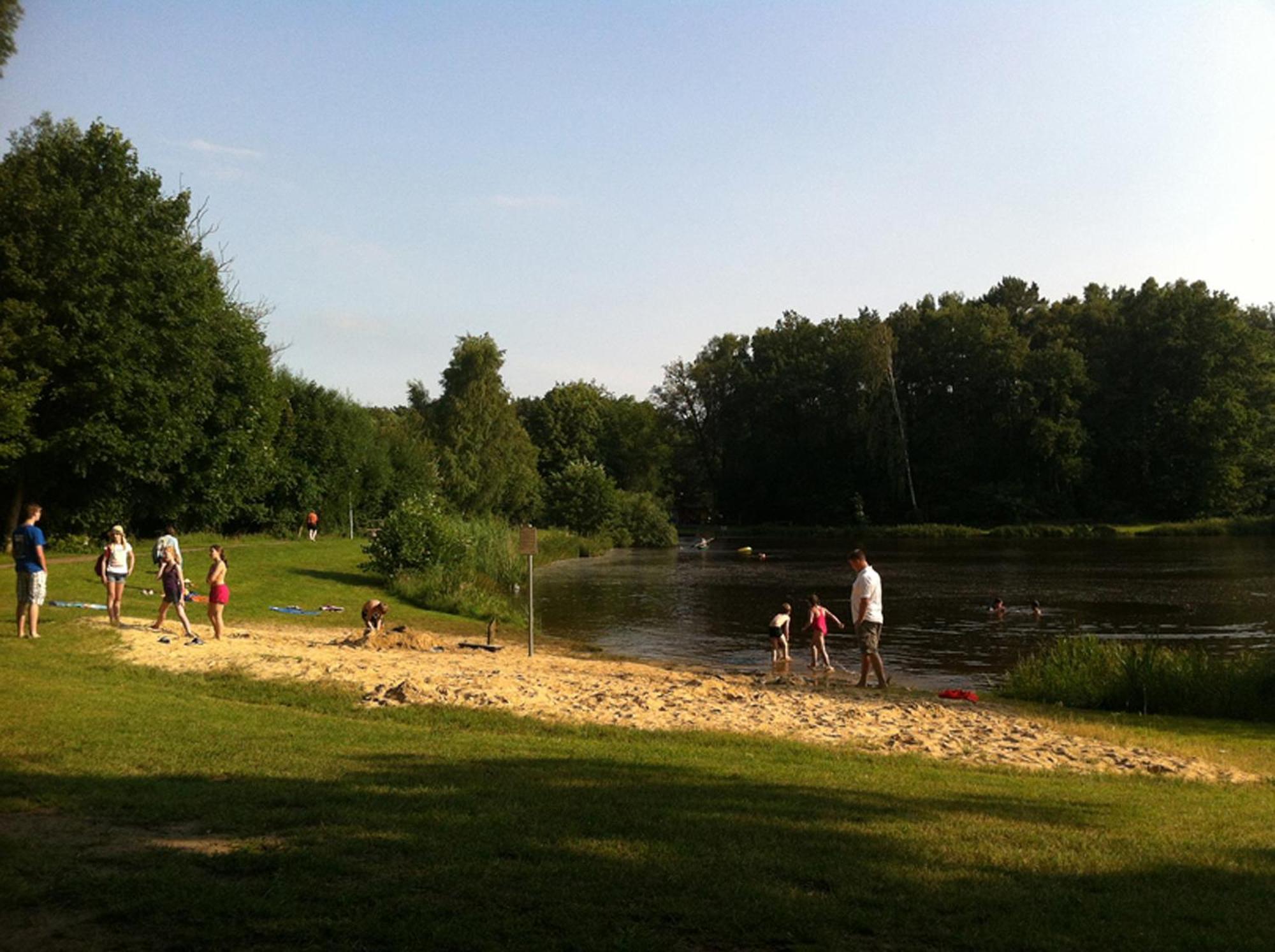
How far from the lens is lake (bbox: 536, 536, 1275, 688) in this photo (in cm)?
2519

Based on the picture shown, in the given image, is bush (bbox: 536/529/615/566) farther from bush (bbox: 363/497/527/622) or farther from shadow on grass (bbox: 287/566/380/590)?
shadow on grass (bbox: 287/566/380/590)

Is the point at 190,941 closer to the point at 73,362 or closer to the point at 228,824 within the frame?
the point at 228,824

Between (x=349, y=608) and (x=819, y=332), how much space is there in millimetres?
90525

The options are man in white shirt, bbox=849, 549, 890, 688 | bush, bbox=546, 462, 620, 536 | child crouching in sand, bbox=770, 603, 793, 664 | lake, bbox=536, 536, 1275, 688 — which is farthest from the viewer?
bush, bbox=546, 462, 620, 536

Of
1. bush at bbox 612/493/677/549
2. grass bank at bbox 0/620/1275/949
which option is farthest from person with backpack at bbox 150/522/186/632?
bush at bbox 612/493/677/549

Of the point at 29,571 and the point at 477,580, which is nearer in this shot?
the point at 29,571

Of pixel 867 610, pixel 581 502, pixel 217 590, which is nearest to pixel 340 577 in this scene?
pixel 217 590

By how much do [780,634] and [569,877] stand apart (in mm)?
17735

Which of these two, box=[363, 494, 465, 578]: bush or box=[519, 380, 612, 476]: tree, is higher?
box=[519, 380, 612, 476]: tree

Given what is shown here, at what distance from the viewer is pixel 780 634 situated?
2278 cm

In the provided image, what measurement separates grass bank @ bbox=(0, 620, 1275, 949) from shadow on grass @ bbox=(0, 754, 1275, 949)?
2cm

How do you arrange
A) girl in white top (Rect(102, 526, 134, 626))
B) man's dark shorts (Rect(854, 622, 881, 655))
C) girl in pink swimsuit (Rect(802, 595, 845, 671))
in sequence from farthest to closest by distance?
girl in pink swimsuit (Rect(802, 595, 845, 671)) → girl in white top (Rect(102, 526, 134, 626)) → man's dark shorts (Rect(854, 622, 881, 655))

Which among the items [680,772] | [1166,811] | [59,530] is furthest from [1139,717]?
[59,530]

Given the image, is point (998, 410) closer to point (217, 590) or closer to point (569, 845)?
point (217, 590)
